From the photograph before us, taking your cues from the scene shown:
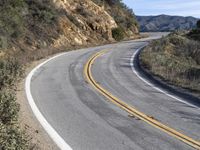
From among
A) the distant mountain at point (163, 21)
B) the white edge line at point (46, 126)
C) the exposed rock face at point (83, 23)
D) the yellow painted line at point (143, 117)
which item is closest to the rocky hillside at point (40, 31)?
the exposed rock face at point (83, 23)

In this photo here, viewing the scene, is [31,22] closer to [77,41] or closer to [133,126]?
[77,41]

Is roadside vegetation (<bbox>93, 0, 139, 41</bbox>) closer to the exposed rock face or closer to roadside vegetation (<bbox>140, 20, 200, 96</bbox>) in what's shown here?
the exposed rock face

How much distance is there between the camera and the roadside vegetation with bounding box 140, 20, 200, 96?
59.9ft

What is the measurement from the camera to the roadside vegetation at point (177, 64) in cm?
1825

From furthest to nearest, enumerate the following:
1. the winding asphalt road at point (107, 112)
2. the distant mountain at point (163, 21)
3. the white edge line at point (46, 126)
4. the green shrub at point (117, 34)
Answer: the distant mountain at point (163, 21), the green shrub at point (117, 34), the winding asphalt road at point (107, 112), the white edge line at point (46, 126)

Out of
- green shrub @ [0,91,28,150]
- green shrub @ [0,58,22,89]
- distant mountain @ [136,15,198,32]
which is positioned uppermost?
green shrub @ [0,91,28,150]

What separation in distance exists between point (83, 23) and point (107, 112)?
32.7m

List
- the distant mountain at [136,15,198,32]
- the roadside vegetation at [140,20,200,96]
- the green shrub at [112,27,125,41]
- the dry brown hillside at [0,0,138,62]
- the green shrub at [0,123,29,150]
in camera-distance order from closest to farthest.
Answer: the green shrub at [0,123,29,150] → the roadside vegetation at [140,20,200,96] → the dry brown hillside at [0,0,138,62] → the green shrub at [112,27,125,41] → the distant mountain at [136,15,198,32]

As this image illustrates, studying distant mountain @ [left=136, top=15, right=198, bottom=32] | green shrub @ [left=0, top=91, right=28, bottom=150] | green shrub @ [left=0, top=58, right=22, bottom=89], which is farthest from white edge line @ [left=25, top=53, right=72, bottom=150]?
distant mountain @ [left=136, top=15, right=198, bottom=32]

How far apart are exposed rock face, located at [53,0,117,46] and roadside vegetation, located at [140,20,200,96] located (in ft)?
25.9

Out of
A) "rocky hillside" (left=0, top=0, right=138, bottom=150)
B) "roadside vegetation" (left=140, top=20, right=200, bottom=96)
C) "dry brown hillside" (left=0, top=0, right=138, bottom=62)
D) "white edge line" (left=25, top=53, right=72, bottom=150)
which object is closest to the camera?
"white edge line" (left=25, top=53, right=72, bottom=150)

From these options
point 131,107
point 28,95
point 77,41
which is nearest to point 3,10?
point 77,41

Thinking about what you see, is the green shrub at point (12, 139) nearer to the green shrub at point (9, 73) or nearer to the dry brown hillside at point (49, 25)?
the green shrub at point (9, 73)

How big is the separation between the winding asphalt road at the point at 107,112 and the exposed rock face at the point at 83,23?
19.4 m
